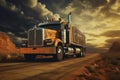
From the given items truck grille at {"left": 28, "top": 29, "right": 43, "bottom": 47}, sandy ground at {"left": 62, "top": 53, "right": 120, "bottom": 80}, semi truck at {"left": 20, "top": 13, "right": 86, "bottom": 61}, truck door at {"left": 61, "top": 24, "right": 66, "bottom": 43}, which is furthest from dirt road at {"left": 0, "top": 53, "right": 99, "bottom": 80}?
truck door at {"left": 61, "top": 24, "right": 66, "bottom": 43}

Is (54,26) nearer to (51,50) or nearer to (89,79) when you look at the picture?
(51,50)

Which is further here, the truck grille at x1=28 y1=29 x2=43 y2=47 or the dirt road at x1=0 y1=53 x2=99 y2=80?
the truck grille at x1=28 y1=29 x2=43 y2=47

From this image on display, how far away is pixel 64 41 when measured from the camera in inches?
776

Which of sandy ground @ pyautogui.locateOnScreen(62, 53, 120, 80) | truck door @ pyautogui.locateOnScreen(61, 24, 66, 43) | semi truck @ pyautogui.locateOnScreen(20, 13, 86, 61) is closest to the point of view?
sandy ground @ pyautogui.locateOnScreen(62, 53, 120, 80)

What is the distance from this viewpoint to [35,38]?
1780cm

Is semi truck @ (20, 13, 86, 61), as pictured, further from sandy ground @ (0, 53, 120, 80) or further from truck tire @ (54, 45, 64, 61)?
sandy ground @ (0, 53, 120, 80)

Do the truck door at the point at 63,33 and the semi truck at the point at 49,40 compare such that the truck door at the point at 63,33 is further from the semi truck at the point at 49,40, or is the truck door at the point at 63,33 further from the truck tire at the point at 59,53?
the truck tire at the point at 59,53

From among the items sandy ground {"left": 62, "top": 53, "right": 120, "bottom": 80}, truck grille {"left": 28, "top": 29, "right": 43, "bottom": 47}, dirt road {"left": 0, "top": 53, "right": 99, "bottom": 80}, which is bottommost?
sandy ground {"left": 62, "top": 53, "right": 120, "bottom": 80}

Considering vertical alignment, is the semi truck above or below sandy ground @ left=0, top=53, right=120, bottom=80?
above

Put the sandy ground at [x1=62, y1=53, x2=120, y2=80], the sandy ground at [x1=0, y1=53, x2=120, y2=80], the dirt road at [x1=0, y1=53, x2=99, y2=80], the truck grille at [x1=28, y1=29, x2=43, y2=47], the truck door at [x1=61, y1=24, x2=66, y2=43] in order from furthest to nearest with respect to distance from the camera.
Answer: the truck door at [x1=61, y1=24, x2=66, y2=43]
the truck grille at [x1=28, y1=29, x2=43, y2=47]
the sandy ground at [x1=62, y1=53, x2=120, y2=80]
the sandy ground at [x1=0, y1=53, x2=120, y2=80]
the dirt road at [x1=0, y1=53, x2=99, y2=80]

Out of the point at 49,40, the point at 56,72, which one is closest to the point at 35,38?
the point at 49,40

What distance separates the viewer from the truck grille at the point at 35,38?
1752 cm

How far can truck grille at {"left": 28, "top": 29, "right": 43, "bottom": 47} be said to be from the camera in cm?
1752

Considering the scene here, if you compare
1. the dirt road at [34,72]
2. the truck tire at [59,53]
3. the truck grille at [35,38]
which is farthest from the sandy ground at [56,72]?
the truck grille at [35,38]
